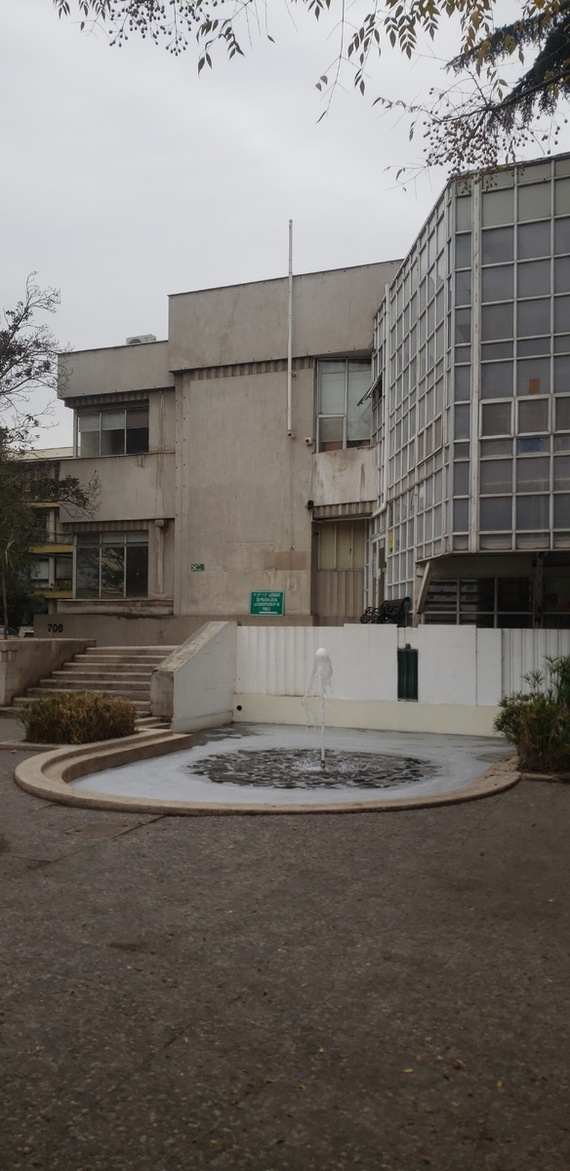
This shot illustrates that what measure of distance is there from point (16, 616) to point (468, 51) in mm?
46851

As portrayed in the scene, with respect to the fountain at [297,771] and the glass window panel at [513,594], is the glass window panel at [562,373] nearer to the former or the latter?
the glass window panel at [513,594]

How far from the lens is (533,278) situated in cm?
1531

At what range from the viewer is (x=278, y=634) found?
16500 millimetres

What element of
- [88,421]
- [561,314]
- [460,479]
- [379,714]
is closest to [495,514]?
[460,479]

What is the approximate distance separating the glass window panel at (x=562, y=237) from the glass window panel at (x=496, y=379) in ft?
5.99

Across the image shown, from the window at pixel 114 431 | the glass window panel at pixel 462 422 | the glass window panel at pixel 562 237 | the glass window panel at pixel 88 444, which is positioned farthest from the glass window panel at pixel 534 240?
the glass window panel at pixel 88 444

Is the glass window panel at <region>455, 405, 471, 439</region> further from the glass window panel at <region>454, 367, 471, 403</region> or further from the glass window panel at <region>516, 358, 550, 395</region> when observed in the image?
the glass window panel at <region>516, 358, 550, 395</region>

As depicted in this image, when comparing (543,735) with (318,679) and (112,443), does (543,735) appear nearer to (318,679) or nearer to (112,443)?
(318,679)

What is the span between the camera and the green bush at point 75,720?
12.2 m

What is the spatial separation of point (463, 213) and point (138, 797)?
11.2 meters

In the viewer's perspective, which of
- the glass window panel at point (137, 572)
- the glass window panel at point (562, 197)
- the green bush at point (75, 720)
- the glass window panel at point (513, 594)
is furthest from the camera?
the glass window panel at point (137, 572)

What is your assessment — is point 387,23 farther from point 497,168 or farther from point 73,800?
point 73,800

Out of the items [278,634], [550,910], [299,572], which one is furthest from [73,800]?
[299,572]

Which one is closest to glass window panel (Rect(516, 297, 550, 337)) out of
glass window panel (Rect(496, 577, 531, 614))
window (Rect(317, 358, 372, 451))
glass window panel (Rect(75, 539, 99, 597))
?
glass window panel (Rect(496, 577, 531, 614))
